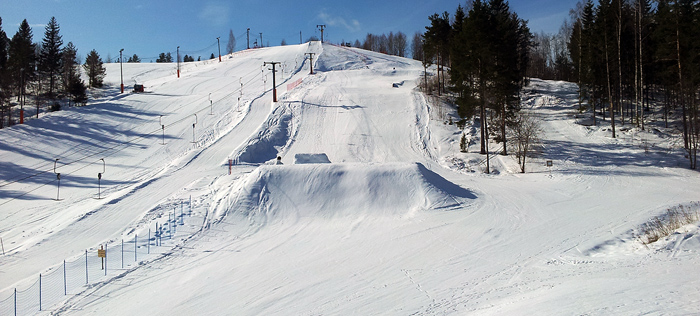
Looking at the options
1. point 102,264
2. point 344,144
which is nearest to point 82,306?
point 102,264

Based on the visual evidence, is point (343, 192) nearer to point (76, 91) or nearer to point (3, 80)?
point (76, 91)

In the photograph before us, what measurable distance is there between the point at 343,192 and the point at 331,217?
1.71 meters

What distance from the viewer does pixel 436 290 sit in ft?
36.0

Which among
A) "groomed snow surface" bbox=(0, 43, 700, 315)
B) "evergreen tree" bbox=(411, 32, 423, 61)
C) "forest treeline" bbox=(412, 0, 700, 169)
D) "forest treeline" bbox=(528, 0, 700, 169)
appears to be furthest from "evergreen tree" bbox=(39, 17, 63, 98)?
"evergreen tree" bbox=(411, 32, 423, 61)

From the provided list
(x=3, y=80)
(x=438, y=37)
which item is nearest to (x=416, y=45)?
→ (x=438, y=37)

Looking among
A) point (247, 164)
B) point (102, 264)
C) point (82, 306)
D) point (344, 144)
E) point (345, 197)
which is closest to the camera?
point (82, 306)

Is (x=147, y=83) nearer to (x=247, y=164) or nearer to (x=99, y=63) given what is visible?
(x=99, y=63)

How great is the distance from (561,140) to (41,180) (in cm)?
3571

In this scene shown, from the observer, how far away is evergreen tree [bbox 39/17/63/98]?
46938 mm

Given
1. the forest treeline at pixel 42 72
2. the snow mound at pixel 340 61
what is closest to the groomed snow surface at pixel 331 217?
the forest treeline at pixel 42 72

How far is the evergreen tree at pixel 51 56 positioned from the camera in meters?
46.9

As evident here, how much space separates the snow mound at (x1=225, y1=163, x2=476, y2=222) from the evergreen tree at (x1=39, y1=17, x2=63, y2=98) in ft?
135

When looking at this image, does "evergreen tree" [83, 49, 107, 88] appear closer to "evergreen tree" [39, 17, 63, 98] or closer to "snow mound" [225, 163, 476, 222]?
"evergreen tree" [39, 17, 63, 98]

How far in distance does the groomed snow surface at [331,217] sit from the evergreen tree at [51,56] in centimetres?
1428
